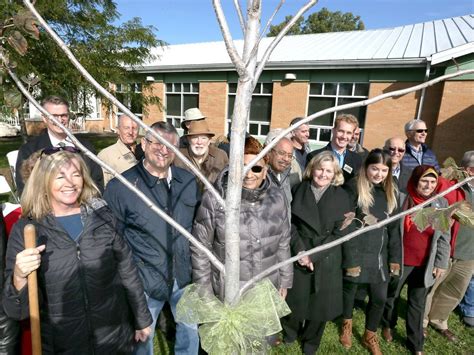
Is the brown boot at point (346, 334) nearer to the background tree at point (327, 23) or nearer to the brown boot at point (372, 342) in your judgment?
the brown boot at point (372, 342)

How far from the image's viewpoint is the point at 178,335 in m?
2.59

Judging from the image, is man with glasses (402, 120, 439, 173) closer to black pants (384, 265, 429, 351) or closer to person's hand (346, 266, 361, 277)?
black pants (384, 265, 429, 351)

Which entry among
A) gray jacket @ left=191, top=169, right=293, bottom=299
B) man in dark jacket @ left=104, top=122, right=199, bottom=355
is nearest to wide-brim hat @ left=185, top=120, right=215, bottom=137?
man in dark jacket @ left=104, top=122, right=199, bottom=355

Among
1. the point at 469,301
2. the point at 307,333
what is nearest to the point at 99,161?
the point at 307,333

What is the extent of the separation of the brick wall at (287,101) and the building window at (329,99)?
0.29 m

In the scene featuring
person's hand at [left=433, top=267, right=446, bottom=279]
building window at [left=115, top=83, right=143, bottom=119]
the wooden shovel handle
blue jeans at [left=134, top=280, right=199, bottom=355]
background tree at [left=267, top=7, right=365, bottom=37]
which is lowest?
blue jeans at [left=134, top=280, right=199, bottom=355]

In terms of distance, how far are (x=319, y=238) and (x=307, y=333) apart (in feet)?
3.45

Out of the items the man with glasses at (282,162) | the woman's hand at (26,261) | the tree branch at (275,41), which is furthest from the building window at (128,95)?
the tree branch at (275,41)

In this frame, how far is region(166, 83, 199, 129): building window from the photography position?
15.1m

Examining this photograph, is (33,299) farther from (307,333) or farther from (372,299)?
(372,299)

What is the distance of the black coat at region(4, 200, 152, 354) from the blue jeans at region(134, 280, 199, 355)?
1.20 feet

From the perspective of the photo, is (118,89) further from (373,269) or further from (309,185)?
(373,269)

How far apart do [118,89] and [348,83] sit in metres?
7.87

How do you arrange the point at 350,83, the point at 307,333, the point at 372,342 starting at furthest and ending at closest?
the point at 350,83 < the point at 372,342 < the point at 307,333
